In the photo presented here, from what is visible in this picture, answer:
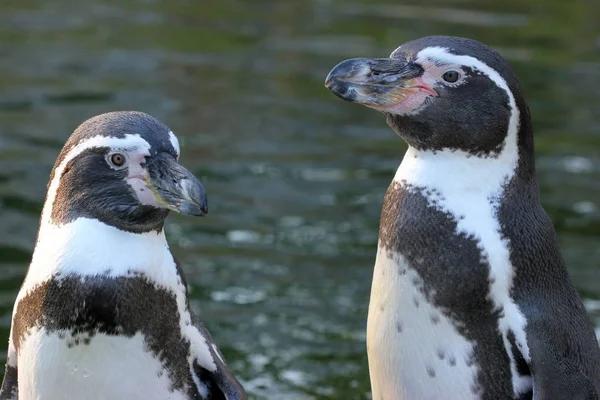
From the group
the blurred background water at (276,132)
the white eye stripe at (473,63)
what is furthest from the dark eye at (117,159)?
the blurred background water at (276,132)

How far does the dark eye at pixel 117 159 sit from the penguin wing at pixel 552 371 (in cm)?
188

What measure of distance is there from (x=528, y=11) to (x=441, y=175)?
1386 cm

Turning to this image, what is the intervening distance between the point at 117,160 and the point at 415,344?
5.09ft

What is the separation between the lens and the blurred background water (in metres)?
8.91

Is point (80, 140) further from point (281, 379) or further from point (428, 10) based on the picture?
point (428, 10)

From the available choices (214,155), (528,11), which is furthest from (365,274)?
(528,11)

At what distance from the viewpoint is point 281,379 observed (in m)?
7.98

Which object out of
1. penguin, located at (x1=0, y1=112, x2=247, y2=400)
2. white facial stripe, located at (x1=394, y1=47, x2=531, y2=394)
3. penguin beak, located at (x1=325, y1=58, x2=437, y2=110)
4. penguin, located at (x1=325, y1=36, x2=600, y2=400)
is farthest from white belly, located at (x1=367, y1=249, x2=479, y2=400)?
penguin, located at (x1=0, y1=112, x2=247, y2=400)

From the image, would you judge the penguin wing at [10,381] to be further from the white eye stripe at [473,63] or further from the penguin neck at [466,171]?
the white eye stripe at [473,63]

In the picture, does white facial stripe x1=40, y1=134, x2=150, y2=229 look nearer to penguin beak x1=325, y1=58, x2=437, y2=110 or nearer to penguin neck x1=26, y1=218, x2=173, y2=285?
penguin neck x1=26, y1=218, x2=173, y2=285

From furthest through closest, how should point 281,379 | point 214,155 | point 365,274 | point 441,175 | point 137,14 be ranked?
point 137,14 < point 214,155 < point 365,274 < point 281,379 < point 441,175

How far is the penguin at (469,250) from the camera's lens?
19.1 ft

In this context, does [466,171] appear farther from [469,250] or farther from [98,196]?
[98,196]

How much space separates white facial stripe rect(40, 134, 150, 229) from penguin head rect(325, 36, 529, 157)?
1.11m
